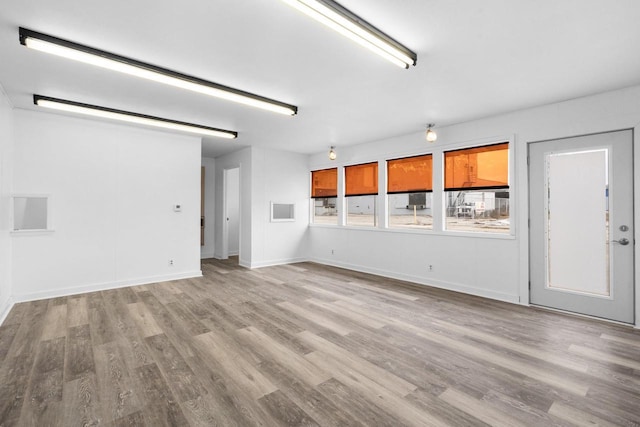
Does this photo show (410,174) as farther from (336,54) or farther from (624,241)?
(336,54)

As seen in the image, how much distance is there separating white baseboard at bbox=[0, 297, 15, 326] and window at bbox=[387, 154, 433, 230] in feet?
19.0

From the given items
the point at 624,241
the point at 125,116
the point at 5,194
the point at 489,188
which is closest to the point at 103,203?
the point at 5,194

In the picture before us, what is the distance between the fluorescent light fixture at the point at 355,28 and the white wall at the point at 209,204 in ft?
21.6

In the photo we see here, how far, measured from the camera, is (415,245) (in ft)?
17.8

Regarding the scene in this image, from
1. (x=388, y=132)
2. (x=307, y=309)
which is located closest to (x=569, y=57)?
(x=388, y=132)

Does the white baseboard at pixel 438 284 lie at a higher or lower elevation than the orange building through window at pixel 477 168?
lower

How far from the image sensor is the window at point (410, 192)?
5.38m

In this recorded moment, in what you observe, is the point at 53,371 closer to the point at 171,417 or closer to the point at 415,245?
the point at 171,417

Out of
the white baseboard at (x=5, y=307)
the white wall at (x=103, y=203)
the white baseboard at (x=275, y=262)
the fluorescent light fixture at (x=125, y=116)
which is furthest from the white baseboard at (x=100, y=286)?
the fluorescent light fixture at (x=125, y=116)

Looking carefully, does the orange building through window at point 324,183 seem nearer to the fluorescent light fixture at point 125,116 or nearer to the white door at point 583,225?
the fluorescent light fixture at point 125,116

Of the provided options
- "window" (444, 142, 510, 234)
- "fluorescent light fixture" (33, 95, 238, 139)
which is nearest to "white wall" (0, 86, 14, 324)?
"fluorescent light fixture" (33, 95, 238, 139)

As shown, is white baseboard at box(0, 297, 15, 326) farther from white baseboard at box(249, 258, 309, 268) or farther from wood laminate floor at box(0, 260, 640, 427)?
white baseboard at box(249, 258, 309, 268)

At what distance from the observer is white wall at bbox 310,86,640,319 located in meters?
3.60

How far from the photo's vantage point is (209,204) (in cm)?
817
